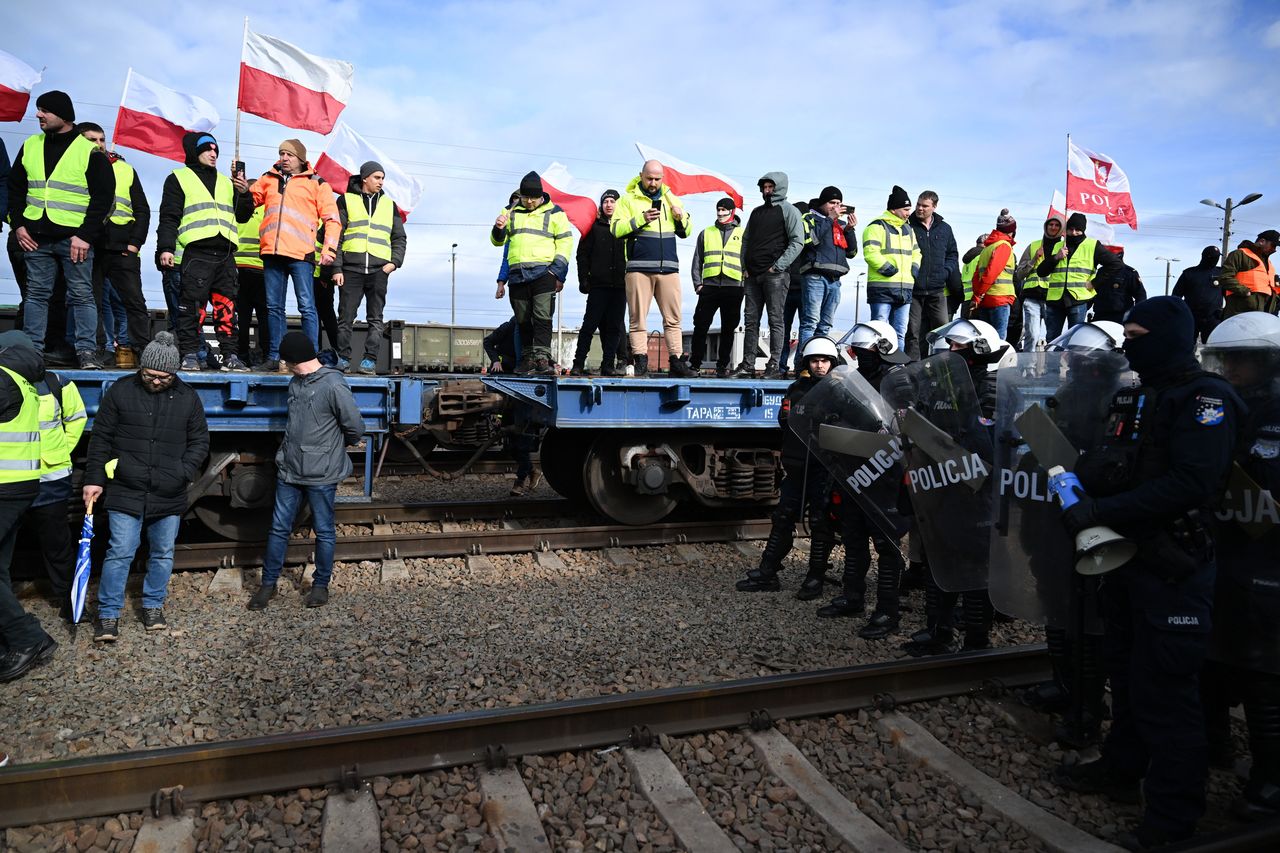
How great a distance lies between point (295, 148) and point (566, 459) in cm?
377

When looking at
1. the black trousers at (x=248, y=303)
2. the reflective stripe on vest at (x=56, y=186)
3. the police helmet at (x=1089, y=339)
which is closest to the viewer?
the police helmet at (x=1089, y=339)

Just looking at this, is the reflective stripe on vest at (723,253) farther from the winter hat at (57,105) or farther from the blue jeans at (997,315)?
the winter hat at (57,105)

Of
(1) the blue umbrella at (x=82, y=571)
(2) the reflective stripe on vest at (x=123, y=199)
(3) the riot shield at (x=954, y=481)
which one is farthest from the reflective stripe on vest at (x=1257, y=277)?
(2) the reflective stripe on vest at (x=123, y=199)

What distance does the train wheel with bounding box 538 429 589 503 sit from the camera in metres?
8.24

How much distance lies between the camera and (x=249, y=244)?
778 cm

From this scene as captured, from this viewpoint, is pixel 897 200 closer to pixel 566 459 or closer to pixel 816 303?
pixel 816 303

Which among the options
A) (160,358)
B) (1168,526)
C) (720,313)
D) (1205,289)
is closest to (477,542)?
(160,358)

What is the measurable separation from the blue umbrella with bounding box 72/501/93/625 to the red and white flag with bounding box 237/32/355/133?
510cm

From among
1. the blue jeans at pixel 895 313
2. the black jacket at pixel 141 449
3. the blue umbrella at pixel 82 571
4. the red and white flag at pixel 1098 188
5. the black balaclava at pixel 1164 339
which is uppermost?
the red and white flag at pixel 1098 188

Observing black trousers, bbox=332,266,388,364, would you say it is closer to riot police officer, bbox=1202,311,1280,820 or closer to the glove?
the glove

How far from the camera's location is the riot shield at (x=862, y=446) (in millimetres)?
5102

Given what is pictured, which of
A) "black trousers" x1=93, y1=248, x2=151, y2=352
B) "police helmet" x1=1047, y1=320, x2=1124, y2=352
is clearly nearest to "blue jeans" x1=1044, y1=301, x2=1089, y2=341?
"police helmet" x1=1047, y1=320, x2=1124, y2=352

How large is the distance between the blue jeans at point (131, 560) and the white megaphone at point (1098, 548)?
5145 millimetres

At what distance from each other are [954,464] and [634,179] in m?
4.77
